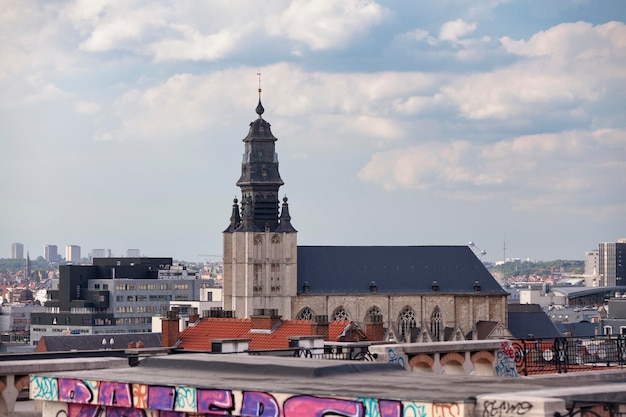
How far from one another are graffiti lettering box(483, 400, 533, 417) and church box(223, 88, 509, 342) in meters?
108

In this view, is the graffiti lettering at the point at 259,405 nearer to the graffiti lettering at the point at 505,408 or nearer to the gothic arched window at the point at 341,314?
the graffiti lettering at the point at 505,408

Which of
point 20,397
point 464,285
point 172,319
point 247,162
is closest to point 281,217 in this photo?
point 247,162

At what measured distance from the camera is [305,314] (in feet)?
427

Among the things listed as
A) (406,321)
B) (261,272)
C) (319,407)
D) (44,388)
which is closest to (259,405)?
(319,407)

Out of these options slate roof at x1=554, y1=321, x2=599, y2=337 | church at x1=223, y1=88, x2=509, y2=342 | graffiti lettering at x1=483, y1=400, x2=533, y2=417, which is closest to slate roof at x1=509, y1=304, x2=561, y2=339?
church at x1=223, y1=88, x2=509, y2=342

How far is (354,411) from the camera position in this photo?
2028cm

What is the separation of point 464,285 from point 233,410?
117010mm

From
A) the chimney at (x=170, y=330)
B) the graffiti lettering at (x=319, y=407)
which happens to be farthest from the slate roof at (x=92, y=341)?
the graffiti lettering at (x=319, y=407)

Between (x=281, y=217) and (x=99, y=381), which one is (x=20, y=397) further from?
(x=281, y=217)

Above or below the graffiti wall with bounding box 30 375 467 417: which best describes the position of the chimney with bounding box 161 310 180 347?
above

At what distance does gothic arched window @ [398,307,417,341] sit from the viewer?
132500mm

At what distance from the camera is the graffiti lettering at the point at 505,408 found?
1884 centimetres

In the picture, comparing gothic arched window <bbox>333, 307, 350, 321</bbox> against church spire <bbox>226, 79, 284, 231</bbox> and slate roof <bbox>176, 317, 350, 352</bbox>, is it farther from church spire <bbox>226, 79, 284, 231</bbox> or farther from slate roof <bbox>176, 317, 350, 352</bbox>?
slate roof <bbox>176, 317, 350, 352</bbox>

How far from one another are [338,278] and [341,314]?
3197 millimetres
